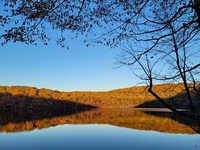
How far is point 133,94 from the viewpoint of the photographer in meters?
184

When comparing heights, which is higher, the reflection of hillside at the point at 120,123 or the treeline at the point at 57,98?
the treeline at the point at 57,98

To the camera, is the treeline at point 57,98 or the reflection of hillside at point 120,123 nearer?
the reflection of hillside at point 120,123

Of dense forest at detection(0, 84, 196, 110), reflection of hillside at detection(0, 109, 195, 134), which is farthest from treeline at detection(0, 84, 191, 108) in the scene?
reflection of hillside at detection(0, 109, 195, 134)

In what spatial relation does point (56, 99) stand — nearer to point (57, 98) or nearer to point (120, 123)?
point (57, 98)

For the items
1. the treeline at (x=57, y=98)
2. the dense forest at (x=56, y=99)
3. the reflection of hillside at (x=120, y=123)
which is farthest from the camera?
the treeline at (x=57, y=98)

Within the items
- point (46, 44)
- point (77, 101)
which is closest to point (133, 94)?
point (77, 101)

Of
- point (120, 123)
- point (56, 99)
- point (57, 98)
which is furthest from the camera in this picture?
point (57, 98)

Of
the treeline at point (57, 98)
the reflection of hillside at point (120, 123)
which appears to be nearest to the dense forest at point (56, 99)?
the treeline at point (57, 98)

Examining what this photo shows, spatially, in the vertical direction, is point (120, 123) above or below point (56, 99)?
below

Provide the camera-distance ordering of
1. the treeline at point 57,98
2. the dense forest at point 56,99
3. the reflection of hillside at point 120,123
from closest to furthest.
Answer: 1. the reflection of hillside at point 120,123
2. the dense forest at point 56,99
3. the treeline at point 57,98

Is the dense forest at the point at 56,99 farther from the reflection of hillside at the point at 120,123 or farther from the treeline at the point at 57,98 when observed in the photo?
the reflection of hillside at the point at 120,123

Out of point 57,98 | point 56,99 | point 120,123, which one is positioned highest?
point 57,98

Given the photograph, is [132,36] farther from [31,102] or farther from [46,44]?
[31,102]

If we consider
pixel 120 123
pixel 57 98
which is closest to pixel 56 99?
pixel 57 98
